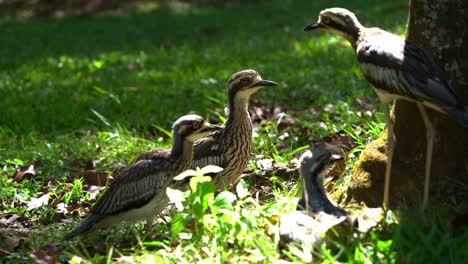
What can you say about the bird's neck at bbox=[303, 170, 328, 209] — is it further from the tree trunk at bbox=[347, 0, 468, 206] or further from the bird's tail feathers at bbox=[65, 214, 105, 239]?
the bird's tail feathers at bbox=[65, 214, 105, 239]

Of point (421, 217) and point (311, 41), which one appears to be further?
point (311, 41)

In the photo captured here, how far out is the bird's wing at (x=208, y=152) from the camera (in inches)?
259

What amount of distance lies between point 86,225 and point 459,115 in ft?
8.92

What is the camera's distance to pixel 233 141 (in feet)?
21.7

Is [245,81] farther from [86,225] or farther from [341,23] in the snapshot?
[86,225]

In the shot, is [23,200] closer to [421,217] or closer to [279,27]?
[421,217]

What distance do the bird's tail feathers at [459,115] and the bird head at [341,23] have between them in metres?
1.00

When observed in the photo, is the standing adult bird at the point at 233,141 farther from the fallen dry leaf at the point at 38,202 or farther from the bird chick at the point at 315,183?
the bird chick at the point at 315,183

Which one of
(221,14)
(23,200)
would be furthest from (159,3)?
(23,200)

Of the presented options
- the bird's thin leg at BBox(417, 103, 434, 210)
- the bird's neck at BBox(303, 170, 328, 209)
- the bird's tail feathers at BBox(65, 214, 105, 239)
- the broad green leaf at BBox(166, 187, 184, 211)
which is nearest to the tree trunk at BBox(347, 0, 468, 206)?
the bird's thin leg at BBox(417, 103, 434, 210)

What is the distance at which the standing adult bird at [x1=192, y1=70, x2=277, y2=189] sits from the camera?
6.54m

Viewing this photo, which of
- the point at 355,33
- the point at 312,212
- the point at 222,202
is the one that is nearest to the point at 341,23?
the point at 355,33

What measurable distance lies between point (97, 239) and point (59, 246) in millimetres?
319

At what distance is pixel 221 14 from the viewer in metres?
16.5
